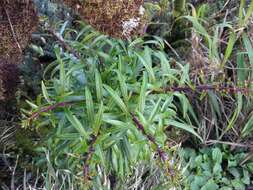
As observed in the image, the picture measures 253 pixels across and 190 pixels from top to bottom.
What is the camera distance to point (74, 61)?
6.07 ft

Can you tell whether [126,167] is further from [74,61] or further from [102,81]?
[74,61]

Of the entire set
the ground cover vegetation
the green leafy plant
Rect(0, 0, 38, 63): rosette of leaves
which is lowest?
the green leafy plant

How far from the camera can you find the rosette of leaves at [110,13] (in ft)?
3.85

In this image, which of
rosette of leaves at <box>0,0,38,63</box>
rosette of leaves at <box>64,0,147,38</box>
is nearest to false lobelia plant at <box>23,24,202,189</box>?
rosette of leaves at <box>0,0,38,63</box>

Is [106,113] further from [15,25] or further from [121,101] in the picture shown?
[15,25]

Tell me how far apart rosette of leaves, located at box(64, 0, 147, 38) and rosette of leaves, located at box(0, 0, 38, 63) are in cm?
24

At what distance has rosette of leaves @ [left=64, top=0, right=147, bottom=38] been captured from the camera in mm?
1175

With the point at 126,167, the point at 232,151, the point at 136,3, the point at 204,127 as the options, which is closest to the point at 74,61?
the point at 126,167

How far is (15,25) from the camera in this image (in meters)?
1.37

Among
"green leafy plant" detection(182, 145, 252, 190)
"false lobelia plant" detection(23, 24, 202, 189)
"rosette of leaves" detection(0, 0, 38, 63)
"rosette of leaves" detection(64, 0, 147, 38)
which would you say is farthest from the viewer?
"green leafy plant" detection(182, 145, 252, 190)

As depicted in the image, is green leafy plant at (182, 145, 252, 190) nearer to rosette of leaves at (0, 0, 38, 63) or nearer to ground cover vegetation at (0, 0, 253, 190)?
ground cover vegetation at (0, 0, 253, 190)

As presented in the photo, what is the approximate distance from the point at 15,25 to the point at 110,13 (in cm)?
39

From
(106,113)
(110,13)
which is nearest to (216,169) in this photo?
(106,113)

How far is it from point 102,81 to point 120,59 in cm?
12
